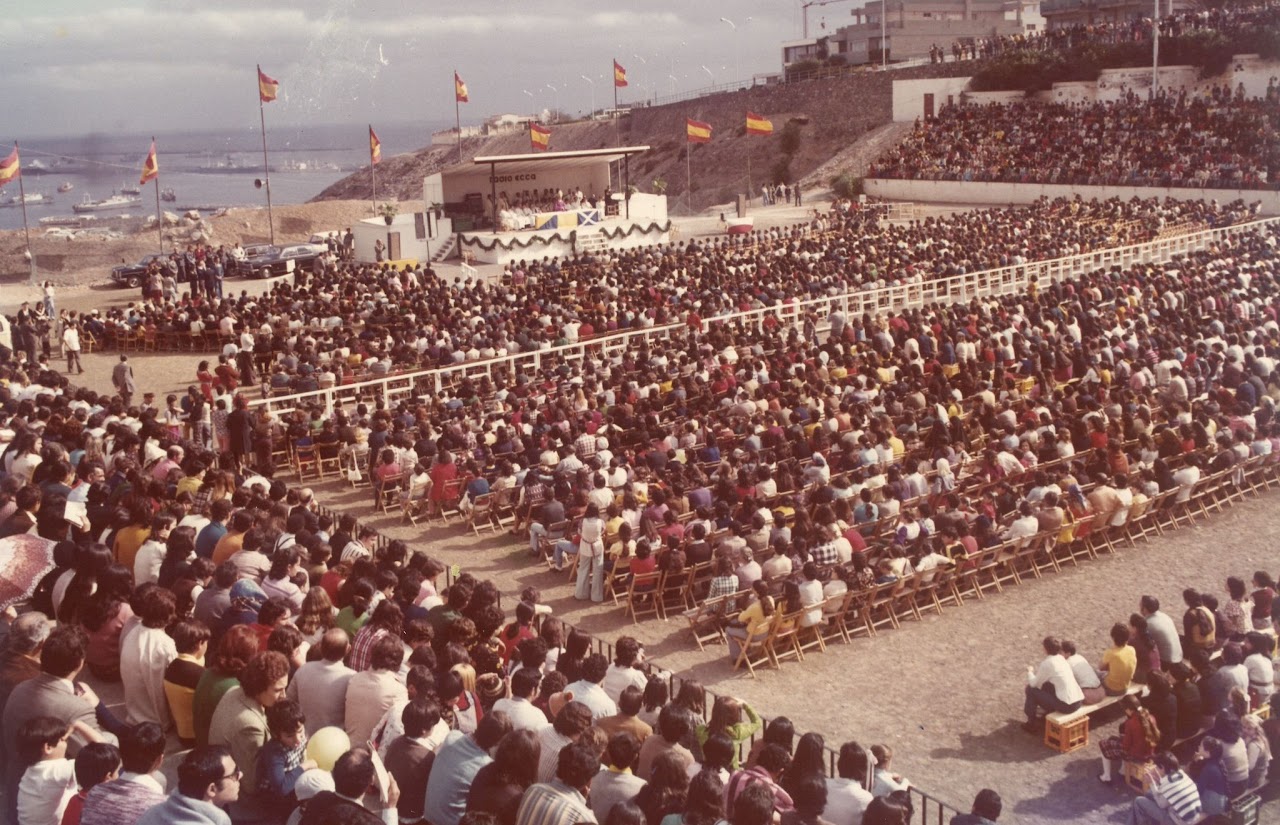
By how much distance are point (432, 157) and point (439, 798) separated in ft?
497

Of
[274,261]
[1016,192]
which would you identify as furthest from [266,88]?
[1016,192]

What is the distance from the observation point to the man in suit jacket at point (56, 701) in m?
7.47

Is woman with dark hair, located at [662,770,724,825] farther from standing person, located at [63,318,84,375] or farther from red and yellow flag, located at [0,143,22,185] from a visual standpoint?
red and yellow flag, located at [0,143,22,185]

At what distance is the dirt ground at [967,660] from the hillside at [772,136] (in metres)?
56.2

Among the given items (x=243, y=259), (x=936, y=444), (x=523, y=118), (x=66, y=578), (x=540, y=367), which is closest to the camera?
(x=66, y=578)

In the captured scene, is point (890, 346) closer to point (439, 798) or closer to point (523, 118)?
point (439, 798)

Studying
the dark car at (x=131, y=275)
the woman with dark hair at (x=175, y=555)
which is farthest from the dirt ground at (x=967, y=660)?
the dark car at (x=131, y=275)

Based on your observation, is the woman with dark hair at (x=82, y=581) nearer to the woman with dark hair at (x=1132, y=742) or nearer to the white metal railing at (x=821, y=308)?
the woman with dark hair at (x=1132, y=742)

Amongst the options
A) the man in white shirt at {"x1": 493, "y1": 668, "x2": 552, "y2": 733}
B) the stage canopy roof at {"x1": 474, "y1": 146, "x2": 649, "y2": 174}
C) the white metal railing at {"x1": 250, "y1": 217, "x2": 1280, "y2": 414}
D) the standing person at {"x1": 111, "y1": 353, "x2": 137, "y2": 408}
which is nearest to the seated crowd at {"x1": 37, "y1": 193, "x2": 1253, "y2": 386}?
the white metal railing at {"x1": 250, "y1": 217, "x2": 1280, "y2": 414}

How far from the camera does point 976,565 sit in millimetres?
15312

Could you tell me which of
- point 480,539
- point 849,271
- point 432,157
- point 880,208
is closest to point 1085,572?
point 480,539

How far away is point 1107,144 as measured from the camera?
59.3m

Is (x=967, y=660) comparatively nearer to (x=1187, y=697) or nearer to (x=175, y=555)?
(x=1187, y=697)

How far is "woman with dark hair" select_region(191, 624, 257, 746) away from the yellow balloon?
0.90 meters
